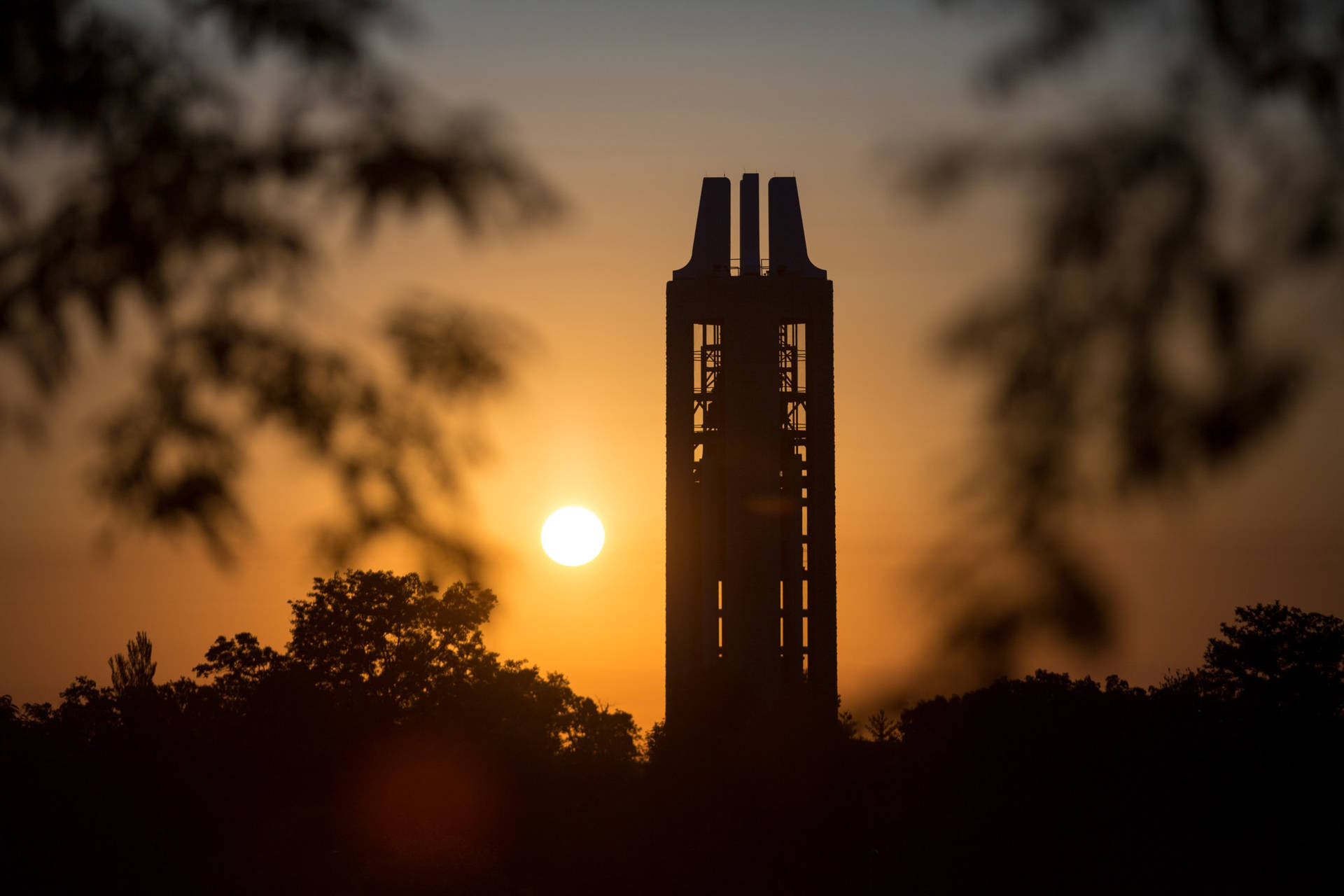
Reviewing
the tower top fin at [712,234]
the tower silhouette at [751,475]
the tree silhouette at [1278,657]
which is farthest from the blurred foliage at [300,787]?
the tree silhouette at [1278,657]

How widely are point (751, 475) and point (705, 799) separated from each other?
889 inches

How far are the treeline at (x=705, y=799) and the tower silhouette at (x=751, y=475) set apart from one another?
38.7 ft

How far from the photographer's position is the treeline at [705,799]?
29797mm

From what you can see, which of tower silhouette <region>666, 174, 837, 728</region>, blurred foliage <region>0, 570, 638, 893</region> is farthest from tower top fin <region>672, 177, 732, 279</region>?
blurred foliage <region>0, 570, 638, 893</region>

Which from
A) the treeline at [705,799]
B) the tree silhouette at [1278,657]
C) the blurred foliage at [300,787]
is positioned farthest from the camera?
the tree silhouette at [1278,657]

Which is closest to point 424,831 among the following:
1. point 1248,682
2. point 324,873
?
point 324,873

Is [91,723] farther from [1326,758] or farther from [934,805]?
[1326,758]

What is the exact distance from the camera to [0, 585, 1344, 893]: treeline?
2980cm

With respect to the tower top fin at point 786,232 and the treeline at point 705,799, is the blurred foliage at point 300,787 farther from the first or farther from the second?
the tower top fin at point 786,232

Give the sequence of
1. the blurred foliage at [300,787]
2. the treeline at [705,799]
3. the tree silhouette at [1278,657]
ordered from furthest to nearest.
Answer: the tree silhouette at [1278,657] < the treeline at [705,799] < the blurred foliage at [300,787]

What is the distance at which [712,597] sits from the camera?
194 ft

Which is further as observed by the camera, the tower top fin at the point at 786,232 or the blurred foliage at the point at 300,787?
the tower top fin at the point at 786,232

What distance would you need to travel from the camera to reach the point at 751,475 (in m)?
58.6

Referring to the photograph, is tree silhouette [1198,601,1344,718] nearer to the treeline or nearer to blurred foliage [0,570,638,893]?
the treeline
